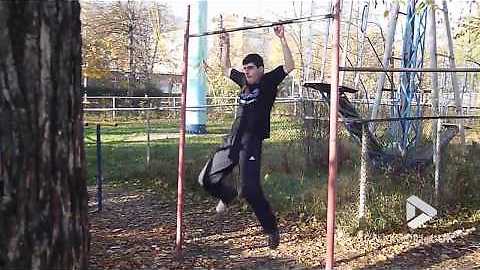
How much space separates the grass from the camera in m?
6.44

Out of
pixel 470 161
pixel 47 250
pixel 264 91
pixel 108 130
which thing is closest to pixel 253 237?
pixel 264 91

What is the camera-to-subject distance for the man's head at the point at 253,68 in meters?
5.50

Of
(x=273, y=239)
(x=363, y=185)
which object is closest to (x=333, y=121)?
(x=273, y=239)

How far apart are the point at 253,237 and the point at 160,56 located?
3678 cm

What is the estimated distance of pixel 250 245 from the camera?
19.3ft

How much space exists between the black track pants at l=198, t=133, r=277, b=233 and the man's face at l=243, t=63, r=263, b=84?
19.0 inches

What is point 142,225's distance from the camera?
22.4ft

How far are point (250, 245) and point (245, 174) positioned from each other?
79cm

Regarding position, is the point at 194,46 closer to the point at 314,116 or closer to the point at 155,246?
the point at 314,116

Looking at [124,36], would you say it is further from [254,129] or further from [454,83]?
[254,129]

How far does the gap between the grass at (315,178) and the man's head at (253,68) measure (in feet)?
5.62

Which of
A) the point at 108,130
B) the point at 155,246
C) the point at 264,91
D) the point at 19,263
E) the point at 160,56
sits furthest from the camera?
the point at 160,56

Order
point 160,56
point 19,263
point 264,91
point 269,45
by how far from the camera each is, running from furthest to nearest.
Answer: point 269,45, point 160,56, point 264,91, point 19,263

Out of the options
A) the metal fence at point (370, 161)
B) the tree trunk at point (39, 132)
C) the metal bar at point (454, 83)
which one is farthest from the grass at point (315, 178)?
the tree trunk at point (39, 132)
